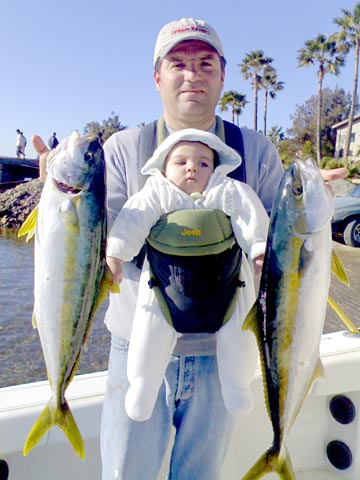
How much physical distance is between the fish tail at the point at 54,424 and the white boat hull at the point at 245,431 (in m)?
0.65

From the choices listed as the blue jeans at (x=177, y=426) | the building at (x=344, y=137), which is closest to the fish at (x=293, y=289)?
the blue jeans at (x=177, y=426)

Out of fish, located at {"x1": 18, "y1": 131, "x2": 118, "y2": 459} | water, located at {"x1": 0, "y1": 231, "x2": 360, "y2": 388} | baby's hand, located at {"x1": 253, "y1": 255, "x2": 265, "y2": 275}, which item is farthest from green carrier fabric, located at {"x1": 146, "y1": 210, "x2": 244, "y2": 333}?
water, located at {"x1": 0, "y1": 231, "x2": 360, "y2": 388}

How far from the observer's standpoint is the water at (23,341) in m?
6.69

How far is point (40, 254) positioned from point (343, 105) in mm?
68742

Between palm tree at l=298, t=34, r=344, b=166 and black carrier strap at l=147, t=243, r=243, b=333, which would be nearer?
black carrier strap at l=147, t=243, r=243, b=333

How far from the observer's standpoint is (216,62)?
2.81m

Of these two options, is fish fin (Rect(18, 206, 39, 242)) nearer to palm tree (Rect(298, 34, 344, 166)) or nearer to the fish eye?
the fish eye

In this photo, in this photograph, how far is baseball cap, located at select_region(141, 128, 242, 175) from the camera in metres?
2.65

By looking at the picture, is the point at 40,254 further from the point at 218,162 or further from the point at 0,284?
the point at 0,284

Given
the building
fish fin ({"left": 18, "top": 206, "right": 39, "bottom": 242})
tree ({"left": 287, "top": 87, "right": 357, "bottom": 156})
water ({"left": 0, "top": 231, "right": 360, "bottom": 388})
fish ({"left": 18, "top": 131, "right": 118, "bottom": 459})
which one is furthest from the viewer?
tree ({"left": 287, "top": 87, "right": 357, "bottom": 156})

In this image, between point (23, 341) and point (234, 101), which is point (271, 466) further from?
point (234, 101)

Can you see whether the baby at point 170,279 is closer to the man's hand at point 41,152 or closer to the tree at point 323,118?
the man's hand at point 41,152

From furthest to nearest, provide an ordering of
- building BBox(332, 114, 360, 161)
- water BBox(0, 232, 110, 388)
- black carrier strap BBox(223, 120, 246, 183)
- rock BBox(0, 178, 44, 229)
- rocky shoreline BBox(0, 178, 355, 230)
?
building BBox(332, 114, 360, 161) → rock BBox(0, 178, 44, 229) → rocky shoreline BBox(0, 178, 355, 230) → water BBox(0, 232, 110, 388) → black carrier strap BBox(223, 120, 246, 183)

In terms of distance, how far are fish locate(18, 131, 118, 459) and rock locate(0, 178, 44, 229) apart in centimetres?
2685
